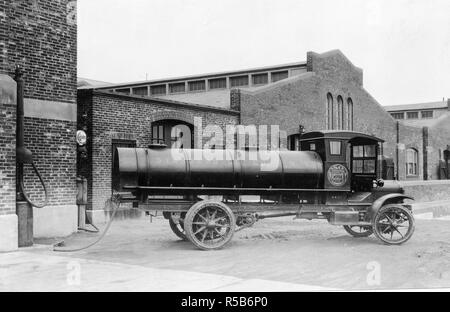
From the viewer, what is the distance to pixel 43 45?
11977 mm

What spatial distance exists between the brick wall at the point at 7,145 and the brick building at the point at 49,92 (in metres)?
0.59

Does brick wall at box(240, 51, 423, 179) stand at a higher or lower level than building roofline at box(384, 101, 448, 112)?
lower

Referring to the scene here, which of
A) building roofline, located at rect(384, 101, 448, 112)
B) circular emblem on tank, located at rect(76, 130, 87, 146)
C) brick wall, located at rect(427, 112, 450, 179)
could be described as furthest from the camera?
building roofline, located at rect(384, 101, 448, 112)

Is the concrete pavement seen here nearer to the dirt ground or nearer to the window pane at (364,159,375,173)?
the dirt ground

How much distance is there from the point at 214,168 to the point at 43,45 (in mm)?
4906

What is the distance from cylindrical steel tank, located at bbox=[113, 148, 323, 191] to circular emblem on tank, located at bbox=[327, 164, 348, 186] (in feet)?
0.72

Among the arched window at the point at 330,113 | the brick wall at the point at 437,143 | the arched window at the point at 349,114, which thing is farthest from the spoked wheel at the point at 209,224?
the brick wall at the point at 437,143

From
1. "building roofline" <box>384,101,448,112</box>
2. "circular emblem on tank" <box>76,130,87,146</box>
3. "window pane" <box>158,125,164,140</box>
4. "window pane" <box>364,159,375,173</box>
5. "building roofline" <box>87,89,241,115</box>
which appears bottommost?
"window pane" <box>364,159,375,173</box>

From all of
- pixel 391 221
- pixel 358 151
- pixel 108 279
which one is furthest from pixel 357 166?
pixel 108 279

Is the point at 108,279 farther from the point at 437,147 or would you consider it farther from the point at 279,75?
the point at 437,147

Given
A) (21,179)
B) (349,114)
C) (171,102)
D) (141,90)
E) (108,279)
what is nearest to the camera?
(108,279)

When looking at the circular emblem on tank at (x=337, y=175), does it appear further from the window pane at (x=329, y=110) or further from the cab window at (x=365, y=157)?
the window pane at (x=329, y=110)

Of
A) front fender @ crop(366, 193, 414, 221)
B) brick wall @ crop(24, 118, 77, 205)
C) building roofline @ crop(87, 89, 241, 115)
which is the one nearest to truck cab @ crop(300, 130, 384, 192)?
front fender @ crop(366, 193, 414, 221)

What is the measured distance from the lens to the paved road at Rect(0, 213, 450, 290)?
24.5ft
